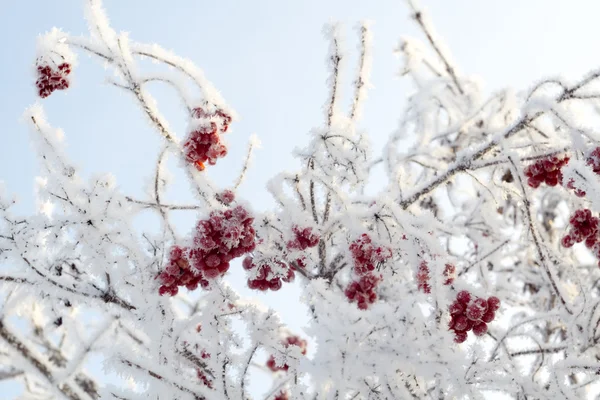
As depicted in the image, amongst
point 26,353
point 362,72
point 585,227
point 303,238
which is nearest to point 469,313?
point 303,238

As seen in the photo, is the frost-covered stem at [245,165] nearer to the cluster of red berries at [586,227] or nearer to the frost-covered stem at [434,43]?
the cluster of red berries at [586,227]

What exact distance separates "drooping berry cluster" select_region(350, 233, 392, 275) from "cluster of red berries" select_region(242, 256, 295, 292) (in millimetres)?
295

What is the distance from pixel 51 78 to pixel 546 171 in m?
2.25

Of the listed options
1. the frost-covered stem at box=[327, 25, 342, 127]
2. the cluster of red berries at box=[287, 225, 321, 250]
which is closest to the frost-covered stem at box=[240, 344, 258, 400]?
the cluster of red berries at box=[287, 225, 321, 250]

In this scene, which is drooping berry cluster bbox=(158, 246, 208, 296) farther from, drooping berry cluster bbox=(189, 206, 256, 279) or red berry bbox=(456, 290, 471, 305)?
red berry bbox=(456, 290, 471, 305)

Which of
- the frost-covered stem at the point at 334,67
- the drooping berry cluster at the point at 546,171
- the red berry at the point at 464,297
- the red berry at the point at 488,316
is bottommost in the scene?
the red berry at the point at 488,316

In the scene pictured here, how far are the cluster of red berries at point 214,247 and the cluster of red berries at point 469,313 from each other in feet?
2.50

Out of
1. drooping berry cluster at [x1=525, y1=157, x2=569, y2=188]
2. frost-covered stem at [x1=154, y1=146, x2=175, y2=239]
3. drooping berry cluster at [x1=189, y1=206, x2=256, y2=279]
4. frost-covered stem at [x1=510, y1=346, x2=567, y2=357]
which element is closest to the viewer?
Answer: drooping berry cluster at [x1=189, y1=206, x2=256, y2=279]

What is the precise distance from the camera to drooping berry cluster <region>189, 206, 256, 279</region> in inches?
69.2

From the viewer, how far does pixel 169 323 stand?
1917 millimetres

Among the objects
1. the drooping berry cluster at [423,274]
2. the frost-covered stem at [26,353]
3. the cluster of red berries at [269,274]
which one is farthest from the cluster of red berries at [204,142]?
the frost-covered stem at [26,353]

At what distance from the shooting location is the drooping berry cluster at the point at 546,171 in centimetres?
233

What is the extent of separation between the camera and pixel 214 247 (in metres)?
1.77

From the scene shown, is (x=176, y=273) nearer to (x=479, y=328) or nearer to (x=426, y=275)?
(x=426, y=275)
